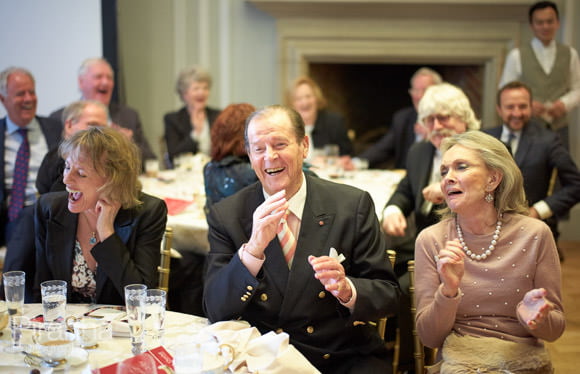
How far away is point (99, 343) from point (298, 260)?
0.66m

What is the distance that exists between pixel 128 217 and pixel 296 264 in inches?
29.1

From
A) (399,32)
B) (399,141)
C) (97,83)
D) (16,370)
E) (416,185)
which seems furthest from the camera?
(399,32)

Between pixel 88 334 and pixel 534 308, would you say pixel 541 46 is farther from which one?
pixel 88 334

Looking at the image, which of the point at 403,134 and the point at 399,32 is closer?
the point at 403,134

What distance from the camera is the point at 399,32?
6410mm

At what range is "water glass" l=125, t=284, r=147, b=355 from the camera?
189 centimetres

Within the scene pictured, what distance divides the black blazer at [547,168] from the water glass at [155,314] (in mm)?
2428

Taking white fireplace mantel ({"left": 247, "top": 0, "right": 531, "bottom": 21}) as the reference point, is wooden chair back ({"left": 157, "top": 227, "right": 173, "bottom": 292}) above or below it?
below

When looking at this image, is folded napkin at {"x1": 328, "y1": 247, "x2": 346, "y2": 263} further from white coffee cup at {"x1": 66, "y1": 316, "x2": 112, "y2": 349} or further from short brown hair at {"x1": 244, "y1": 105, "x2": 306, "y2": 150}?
white coffee cup at {"x1": 66, "y1": 316, "x2": 112, "y2": 349}

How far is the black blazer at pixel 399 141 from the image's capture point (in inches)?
218

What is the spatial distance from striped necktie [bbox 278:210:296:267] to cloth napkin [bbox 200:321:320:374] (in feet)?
1.29

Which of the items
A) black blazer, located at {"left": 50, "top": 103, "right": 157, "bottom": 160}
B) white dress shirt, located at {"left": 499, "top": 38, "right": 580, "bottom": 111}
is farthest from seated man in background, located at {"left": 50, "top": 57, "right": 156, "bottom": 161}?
white dress shirt, located at {"left": 499, "top": 38, "right": 580, "bottom": 111}

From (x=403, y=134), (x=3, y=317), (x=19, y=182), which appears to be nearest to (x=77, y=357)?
(x=3, y=317)

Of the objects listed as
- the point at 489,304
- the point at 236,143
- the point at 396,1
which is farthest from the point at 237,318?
the point at 396,1
